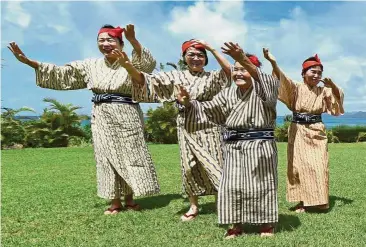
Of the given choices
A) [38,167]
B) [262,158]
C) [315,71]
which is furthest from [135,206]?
[38,167]

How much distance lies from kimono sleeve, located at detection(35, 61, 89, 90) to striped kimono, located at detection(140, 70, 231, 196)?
120 centimetres

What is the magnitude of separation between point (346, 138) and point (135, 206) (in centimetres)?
1967

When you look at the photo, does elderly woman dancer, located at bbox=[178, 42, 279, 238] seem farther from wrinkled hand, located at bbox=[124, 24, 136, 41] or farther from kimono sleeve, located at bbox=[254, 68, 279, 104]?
wrinkled hand, located at bbox=[124, 24, 136, 41]

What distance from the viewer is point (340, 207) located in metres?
6.25

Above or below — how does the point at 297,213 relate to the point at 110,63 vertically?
below

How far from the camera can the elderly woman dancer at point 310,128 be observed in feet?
19.6

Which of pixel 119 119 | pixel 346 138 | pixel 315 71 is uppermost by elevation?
pixel 315 71

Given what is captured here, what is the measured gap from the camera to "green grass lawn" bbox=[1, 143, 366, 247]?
4.69 metres

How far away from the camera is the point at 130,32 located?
5.41m

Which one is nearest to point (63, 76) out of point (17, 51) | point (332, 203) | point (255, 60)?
point (17, 51)

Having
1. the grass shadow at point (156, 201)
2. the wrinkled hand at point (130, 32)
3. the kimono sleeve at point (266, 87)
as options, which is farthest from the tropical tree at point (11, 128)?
the kimono sleeve at point (266, 87)

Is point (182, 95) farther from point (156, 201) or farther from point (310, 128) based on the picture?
point (156, 201)

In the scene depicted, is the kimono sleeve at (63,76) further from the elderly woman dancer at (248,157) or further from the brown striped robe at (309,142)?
the brown striped robe at (309,142)

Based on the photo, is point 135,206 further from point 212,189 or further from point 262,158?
point 262,158
